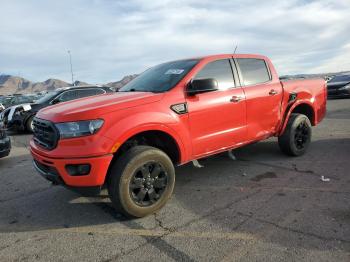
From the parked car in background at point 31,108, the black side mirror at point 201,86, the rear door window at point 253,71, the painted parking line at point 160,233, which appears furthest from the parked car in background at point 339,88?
the painted parking line at point 160,233

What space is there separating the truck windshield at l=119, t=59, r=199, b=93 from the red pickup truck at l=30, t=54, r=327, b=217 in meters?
0.02

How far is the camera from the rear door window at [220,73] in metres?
4.94

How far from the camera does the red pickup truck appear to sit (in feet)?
12.3

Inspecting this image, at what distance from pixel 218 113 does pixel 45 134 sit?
7.13ft

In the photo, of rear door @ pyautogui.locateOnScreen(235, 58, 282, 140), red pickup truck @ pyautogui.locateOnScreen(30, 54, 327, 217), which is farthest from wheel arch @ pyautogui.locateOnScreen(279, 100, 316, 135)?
rear door @ pyautogui.locateOnScreen(235, 58, 282, 140)

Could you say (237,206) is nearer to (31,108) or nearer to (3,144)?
(3,144)

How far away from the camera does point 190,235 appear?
3.52 meters

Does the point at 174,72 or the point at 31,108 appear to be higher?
the point at 174,72

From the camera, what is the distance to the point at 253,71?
5.68 m

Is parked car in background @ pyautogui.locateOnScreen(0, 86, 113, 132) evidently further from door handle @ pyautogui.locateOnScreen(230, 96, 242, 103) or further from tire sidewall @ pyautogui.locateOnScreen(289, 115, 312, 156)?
door handle @ pyautogui.locateOnScreen(230, 96, 242, 103)

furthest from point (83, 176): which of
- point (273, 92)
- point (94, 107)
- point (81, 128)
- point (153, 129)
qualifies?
point (273, 92)

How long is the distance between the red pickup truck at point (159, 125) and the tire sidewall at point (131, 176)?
0.01 meters

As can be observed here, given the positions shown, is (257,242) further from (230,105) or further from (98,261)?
(230,105)

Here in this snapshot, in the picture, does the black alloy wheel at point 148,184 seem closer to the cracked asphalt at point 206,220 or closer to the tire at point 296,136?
the cracked asphalt at point 206,220
